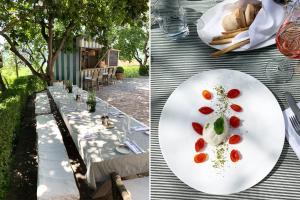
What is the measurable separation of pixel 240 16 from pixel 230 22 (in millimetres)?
45

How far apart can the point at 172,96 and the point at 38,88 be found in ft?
48.1

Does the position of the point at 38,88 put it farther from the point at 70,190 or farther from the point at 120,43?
the point at 70,190

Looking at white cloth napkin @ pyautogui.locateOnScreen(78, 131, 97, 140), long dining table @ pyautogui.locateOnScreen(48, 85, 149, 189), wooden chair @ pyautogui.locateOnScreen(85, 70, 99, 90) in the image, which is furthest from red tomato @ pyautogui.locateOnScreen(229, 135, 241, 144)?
wooden chair @ pyautogui.locateOnScreen(85, 70, 99, 90)

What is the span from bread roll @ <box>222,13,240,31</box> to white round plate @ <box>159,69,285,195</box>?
0.57ft

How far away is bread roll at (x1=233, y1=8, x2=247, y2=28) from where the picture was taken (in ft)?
3.18

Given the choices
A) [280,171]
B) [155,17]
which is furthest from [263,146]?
[155,17]

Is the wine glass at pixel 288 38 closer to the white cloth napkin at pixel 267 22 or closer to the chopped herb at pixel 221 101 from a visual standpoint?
the white cloth napkin at pixel 267 22

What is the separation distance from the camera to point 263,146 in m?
0.87

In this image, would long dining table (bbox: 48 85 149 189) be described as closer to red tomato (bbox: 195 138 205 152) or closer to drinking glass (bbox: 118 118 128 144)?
drinking glass (bbox: 118 118 128 144)

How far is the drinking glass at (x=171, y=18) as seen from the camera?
1.01 metres

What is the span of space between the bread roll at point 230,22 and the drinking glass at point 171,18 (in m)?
0.13

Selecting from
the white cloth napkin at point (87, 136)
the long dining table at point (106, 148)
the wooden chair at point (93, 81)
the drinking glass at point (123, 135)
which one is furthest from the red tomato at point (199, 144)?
the wooden chair at point (93, 81)

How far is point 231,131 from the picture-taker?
921mm

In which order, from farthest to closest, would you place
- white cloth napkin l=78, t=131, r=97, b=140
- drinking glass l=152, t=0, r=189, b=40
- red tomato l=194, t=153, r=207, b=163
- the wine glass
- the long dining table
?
white cloth napkin l=78, t=131, r=97, b=140
the long dining table
drinking glass l=152, t=0, r=189, b=40
red tomato l=194, t=153, r=207, b=163
the wine glass
